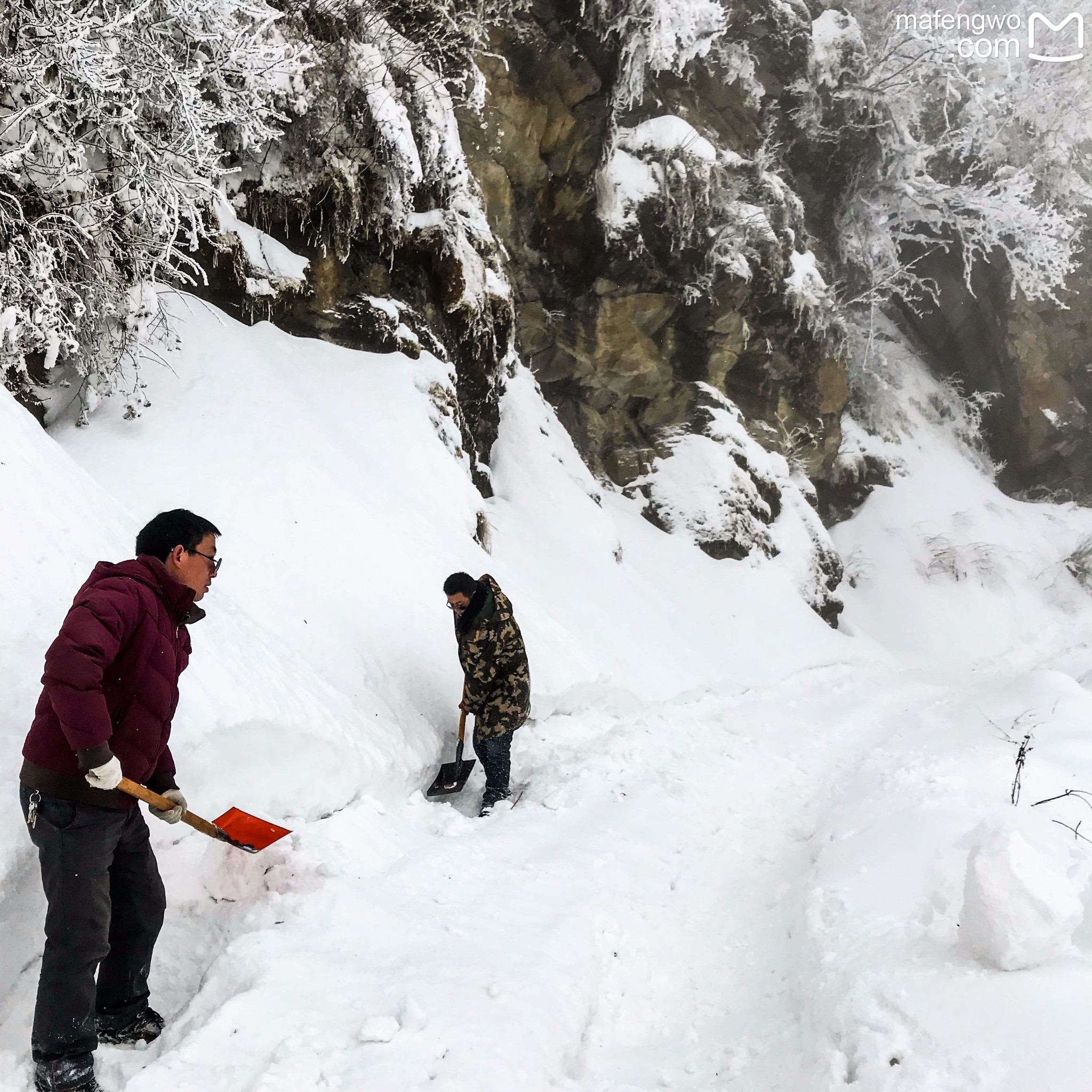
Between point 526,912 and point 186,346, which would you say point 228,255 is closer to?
point 186,346

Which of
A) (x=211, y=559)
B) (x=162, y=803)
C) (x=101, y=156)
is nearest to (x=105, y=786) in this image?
(x=162, y=803)

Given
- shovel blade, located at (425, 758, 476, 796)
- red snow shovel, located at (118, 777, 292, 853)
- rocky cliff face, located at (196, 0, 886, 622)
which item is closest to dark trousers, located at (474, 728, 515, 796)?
shovel blade, located at (425, 758, 476, 796)

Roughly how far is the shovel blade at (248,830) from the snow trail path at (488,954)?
0.44 feet

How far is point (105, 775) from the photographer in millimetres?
2232

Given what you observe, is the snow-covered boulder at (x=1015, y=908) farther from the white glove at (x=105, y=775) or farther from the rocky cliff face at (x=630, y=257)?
the rocky cliff face at (x=630, y=257)

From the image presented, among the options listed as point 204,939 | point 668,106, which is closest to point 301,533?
point 204,939

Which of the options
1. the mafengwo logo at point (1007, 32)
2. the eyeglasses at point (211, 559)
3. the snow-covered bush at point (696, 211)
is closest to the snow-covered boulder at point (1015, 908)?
the eyeglasses at point (211, 559)

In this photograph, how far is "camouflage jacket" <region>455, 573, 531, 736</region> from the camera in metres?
5.05

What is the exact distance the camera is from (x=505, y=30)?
11406mm

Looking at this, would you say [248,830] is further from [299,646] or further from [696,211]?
[696,211]


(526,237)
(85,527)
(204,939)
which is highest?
(526,237)

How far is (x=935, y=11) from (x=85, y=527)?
22.1m

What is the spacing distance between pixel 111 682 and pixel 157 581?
0.37 meters

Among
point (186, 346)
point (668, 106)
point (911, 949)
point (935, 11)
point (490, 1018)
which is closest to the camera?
point (490, 1018)
